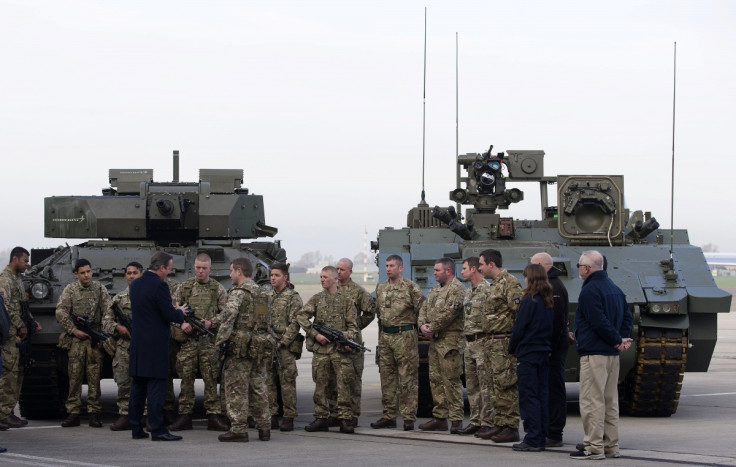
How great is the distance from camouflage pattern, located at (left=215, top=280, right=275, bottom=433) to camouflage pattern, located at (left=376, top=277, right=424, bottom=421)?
1.59 m

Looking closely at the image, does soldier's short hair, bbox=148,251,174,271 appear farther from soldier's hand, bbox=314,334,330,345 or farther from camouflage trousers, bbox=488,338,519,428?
camouflage trousers, bbox=488,338,519,428

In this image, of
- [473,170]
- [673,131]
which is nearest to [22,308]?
[473,170]

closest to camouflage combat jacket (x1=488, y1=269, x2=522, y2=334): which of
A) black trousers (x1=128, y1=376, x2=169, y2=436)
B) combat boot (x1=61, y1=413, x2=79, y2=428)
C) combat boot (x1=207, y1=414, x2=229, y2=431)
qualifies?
combat boot (x1=207, y1=414, x2=229, y2=431)

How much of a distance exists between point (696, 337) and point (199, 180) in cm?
801

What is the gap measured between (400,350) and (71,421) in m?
3.79

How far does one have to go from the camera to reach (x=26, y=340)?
13727mm

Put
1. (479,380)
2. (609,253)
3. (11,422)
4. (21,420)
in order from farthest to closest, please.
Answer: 1. (609,253)
2. (21,420)
3. (11,422)
4. (479,380)

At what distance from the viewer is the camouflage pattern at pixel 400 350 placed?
13.0 meters

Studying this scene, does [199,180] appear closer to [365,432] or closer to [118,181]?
[118,181]

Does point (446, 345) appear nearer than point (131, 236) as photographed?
Yes

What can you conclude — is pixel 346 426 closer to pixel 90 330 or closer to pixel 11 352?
pixel 90 330

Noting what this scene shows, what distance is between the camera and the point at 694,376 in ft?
71.1

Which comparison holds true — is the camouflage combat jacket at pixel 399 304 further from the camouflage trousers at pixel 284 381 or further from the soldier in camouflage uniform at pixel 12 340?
the soldier in camouflage uniform at pixel 12 340

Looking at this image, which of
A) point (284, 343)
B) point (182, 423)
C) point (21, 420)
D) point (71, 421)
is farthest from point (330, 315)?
point (21, 420)
